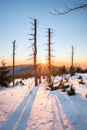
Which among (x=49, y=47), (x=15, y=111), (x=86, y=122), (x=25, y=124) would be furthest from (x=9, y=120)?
(x=49, y=47)

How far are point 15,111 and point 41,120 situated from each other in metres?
2.14

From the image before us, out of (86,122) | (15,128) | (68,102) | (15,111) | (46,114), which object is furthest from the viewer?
(68,102)

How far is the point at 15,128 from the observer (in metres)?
7.36

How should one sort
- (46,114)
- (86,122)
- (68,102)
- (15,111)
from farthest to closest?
(68,102)
(15,111)
(46,114)
(86,122)

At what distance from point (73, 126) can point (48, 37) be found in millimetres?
22906

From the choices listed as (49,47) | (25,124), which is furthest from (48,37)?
(25,124)

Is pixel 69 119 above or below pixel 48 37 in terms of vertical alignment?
below

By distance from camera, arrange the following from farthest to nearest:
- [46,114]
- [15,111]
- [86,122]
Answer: [15,111], [46,114], [86,122]

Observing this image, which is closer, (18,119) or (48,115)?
(18,119)

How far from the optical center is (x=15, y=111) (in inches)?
392

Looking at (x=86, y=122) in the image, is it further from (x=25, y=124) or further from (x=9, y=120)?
(x=9, y=120)

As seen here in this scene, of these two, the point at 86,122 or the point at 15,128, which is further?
the point at 86,122

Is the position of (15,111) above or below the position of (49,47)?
below

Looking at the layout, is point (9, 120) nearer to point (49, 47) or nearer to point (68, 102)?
point (68, 102)
